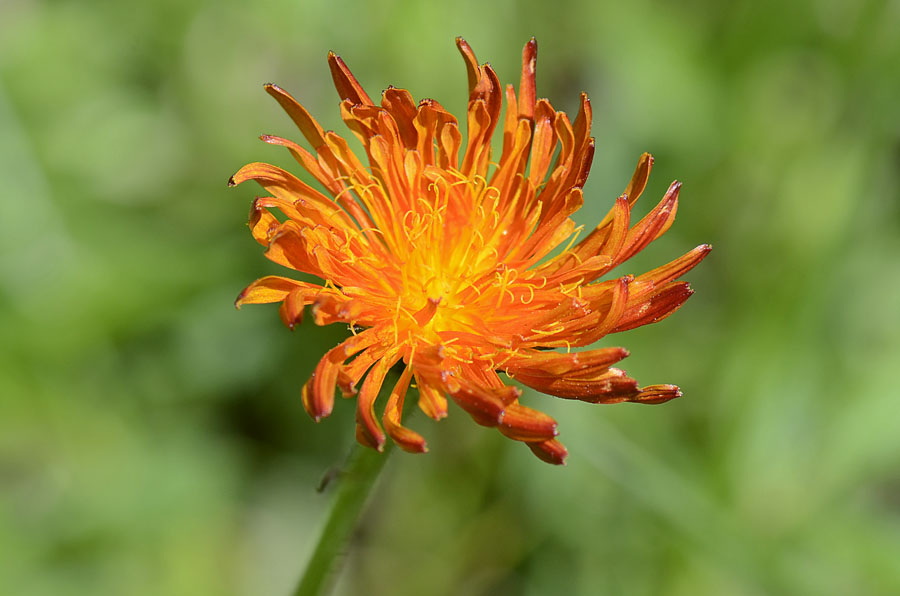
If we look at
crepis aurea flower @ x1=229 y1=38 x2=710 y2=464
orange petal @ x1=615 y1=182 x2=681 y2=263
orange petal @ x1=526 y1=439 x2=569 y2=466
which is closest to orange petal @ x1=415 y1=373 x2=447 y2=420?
crepis aurea flower @ x1=229 y1=38 x2=710 y2=464

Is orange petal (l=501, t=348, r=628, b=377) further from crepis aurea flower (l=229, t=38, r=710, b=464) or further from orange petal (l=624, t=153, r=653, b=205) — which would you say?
orange petal (l=624, t=153, r=653, b=205)

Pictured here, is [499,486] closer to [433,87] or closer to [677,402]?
[677,402]

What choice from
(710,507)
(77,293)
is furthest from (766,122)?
(77,293)

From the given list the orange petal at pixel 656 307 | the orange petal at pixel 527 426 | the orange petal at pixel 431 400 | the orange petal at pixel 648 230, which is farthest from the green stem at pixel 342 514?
the orange petal at pixel 648 230

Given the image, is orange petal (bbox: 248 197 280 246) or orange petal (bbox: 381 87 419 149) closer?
orange petal (bbox: 248 197 280 246)

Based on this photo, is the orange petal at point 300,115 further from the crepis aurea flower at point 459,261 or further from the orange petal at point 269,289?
the orange petal at point 269,289

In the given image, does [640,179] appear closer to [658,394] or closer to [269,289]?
[658,394]

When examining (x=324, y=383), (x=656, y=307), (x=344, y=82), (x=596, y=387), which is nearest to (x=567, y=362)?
(x=596, y=387)
